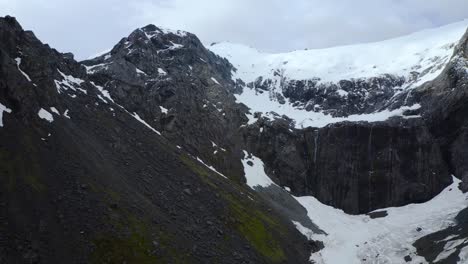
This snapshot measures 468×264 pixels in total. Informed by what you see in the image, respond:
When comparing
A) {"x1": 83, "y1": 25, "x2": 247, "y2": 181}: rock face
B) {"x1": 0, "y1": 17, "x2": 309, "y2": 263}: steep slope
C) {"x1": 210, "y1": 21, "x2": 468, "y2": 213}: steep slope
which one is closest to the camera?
{"x1": 0, "y1": 17, "x2": 309, "y2": 263}: steep slope

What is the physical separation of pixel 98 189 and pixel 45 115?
1986cm

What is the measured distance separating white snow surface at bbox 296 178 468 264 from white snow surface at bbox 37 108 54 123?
181ft

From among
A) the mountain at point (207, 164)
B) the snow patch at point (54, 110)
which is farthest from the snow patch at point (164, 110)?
the snow patch at point (54, 110)

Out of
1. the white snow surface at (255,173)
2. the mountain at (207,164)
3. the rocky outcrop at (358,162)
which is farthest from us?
the rocky outcrop at (358,162)

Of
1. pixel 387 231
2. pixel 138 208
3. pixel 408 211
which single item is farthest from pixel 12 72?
pixel 408 211

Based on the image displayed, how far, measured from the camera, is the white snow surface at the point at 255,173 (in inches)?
4967

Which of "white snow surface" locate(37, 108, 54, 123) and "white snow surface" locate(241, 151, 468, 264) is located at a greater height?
"white snow surface" locate(37, 108, 54, 123)

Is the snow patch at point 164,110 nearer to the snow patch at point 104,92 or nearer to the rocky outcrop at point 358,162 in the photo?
the snow patch at point 104,92

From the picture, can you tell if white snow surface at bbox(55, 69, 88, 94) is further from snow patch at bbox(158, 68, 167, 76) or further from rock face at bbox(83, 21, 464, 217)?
snow patch at bbox(158, 68, 167, 76)

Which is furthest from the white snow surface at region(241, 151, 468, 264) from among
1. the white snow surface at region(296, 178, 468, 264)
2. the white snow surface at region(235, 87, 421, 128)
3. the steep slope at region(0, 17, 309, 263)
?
the white snow surface at region(235, 87, 421, 128)

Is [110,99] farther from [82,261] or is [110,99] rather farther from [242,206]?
[82,261]

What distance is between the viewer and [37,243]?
5397cm

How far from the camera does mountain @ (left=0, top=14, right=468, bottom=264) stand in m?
64.2

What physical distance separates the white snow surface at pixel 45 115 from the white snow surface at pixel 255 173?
56.0 m
